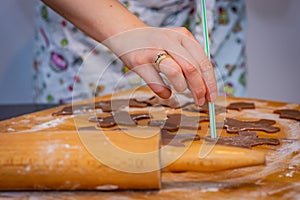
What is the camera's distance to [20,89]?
255 centimetres

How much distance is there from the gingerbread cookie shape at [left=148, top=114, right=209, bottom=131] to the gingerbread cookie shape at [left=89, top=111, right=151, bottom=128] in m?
0.04

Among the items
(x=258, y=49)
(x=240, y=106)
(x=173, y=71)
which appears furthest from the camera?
(x=258, y=49)

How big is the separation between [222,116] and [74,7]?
463 mm

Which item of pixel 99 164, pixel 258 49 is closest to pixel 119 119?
pixel 99 164

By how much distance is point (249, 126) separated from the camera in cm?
122

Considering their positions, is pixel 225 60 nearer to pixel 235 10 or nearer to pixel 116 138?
pixel 235 10

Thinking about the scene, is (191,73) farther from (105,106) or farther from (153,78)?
(105,106)

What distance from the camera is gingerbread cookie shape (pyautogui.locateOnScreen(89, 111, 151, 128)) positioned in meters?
1.27

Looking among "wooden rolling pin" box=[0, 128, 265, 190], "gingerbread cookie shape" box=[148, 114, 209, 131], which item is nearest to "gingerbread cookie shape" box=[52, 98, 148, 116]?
"gingerbread cookie shape" box=[148, 114, 209, 131]

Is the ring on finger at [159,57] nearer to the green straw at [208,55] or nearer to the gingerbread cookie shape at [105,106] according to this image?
the green straw at [208,55]

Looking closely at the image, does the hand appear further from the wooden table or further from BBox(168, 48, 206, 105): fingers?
the wooden table

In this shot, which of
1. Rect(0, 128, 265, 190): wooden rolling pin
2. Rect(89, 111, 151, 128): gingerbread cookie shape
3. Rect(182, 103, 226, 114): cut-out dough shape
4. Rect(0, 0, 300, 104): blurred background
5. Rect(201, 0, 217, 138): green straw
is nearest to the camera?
Rect(0, 128, 265, 190): wooden rolling pin

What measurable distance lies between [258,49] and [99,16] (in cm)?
151

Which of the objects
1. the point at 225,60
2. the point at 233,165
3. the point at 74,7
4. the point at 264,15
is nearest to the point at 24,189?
the point at 233,165
